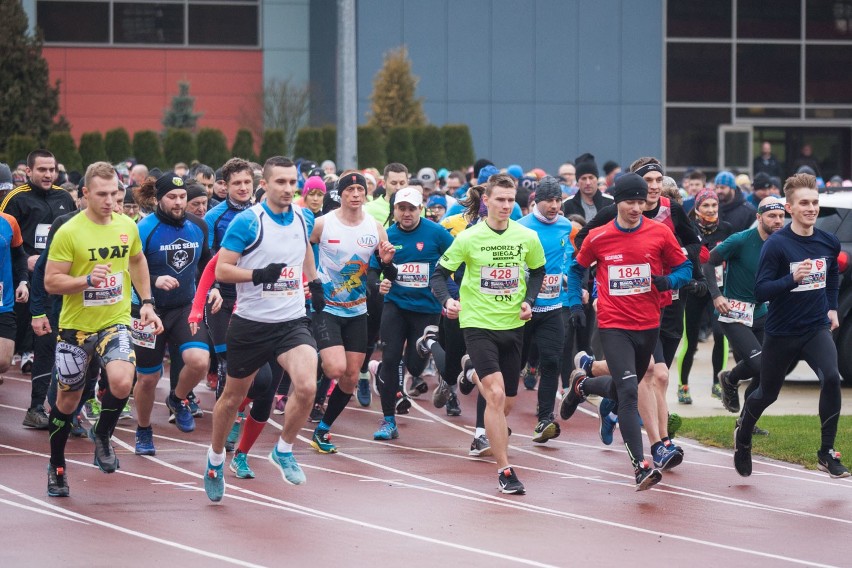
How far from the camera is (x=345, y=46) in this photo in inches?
786

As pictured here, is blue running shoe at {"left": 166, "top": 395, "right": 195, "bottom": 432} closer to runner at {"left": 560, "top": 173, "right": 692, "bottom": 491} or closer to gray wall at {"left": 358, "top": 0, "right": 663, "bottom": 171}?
runner at {"left": 560, "top": 173, "right": 692, "bottom": 491}

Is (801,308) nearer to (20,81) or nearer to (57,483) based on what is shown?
(57,483)

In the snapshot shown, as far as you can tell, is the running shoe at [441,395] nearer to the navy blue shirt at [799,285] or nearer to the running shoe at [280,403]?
the running shoe at [280,403]

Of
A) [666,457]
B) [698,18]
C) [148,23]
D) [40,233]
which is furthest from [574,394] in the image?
[148,23]

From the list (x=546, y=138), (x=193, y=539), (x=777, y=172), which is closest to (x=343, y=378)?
(x=193, y=539)

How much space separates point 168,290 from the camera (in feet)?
36.6

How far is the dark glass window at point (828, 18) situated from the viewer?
3709cm

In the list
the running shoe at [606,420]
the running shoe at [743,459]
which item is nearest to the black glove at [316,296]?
the running shoe at [606,420]

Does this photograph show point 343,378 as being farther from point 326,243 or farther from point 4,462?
point 4,462

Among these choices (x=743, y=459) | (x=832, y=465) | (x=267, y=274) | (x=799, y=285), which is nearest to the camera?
(x=267, y=274)

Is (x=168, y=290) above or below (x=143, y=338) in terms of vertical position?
above

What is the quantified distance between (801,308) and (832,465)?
1.14m

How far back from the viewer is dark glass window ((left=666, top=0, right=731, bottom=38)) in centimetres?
3688

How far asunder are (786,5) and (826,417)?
95.0ft
